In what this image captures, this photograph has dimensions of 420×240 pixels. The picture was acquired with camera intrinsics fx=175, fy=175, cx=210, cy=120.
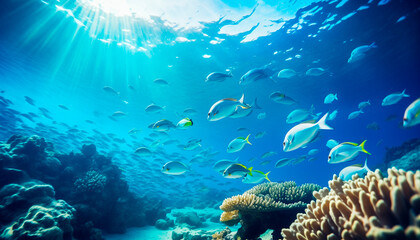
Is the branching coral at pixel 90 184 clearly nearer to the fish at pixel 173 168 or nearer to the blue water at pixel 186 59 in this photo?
the fish at pixel 173 168

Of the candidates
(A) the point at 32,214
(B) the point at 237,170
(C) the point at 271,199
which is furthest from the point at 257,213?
(A) the point at 32,214

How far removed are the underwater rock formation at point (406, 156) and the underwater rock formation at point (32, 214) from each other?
17.2 metres

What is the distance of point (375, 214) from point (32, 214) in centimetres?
621

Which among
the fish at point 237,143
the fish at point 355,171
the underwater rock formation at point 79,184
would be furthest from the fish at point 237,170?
the underwater rock formation at point 79,184

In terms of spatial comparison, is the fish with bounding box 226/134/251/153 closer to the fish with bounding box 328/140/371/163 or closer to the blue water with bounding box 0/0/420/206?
the fish with bounding box 328/140/371/163

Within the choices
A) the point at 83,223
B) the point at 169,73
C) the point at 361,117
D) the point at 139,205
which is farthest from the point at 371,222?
the point at 361,117

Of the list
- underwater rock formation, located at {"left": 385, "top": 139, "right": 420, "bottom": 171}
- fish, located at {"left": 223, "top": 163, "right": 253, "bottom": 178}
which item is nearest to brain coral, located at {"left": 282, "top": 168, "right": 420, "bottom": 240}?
fish, located at {"left": 223, "top": 163, "right": 253, "bottom": 178}

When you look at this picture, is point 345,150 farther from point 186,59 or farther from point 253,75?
point 186,59

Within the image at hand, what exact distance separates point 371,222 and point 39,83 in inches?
1459

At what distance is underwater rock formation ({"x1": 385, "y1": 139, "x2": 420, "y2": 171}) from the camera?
445 inches

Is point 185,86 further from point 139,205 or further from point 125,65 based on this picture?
point 139,205

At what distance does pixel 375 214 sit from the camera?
5.25ft

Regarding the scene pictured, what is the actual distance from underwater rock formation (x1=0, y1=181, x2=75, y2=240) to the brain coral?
4.93 m

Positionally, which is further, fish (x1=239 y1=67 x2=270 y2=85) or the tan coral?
fish (x1=239 y1=67 x2=270 y2=85)
